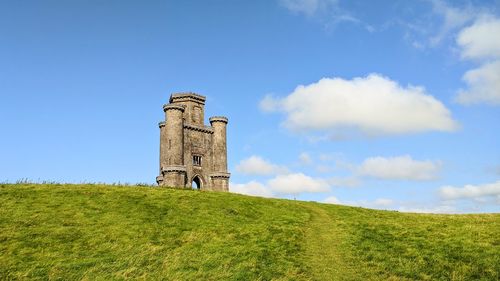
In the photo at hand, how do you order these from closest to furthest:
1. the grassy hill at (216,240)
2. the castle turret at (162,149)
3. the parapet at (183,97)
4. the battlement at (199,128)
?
the grassy hill at (216,240), the castle turret at (162,149), the battlement at (199,128), the parapet at (183,97)

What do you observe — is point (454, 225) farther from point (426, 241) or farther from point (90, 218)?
point (90, 218)

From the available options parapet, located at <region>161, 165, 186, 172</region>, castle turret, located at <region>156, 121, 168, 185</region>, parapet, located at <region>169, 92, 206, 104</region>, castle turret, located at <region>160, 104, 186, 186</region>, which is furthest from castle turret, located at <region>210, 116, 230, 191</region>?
castle turret, located at <region>156, 121, 168, 185</region>

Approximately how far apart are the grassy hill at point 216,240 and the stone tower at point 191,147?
2441cm

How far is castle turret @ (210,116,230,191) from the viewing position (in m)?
62.6

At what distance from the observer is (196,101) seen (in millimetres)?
64625

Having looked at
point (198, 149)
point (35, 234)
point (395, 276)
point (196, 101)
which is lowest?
point (395, 276)

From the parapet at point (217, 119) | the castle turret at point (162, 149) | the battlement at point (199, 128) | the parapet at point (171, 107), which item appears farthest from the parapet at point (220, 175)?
the parapet at point (171, 107)

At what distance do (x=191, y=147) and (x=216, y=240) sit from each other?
3937 centimetres

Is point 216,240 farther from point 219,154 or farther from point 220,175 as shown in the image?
point 219,154

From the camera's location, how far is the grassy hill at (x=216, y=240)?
731 inches

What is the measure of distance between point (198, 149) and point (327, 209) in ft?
99.1

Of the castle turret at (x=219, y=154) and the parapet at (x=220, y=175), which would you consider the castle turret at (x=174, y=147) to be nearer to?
the parapet at (x=220, y=175)

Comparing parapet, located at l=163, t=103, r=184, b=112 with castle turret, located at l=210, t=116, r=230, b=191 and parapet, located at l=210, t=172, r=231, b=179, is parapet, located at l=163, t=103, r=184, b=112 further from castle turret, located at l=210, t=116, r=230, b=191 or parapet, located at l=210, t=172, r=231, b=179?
parapet, located at l=210, t=172, r=231, b=179

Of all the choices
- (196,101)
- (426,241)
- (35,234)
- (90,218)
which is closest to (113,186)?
(90,218)
